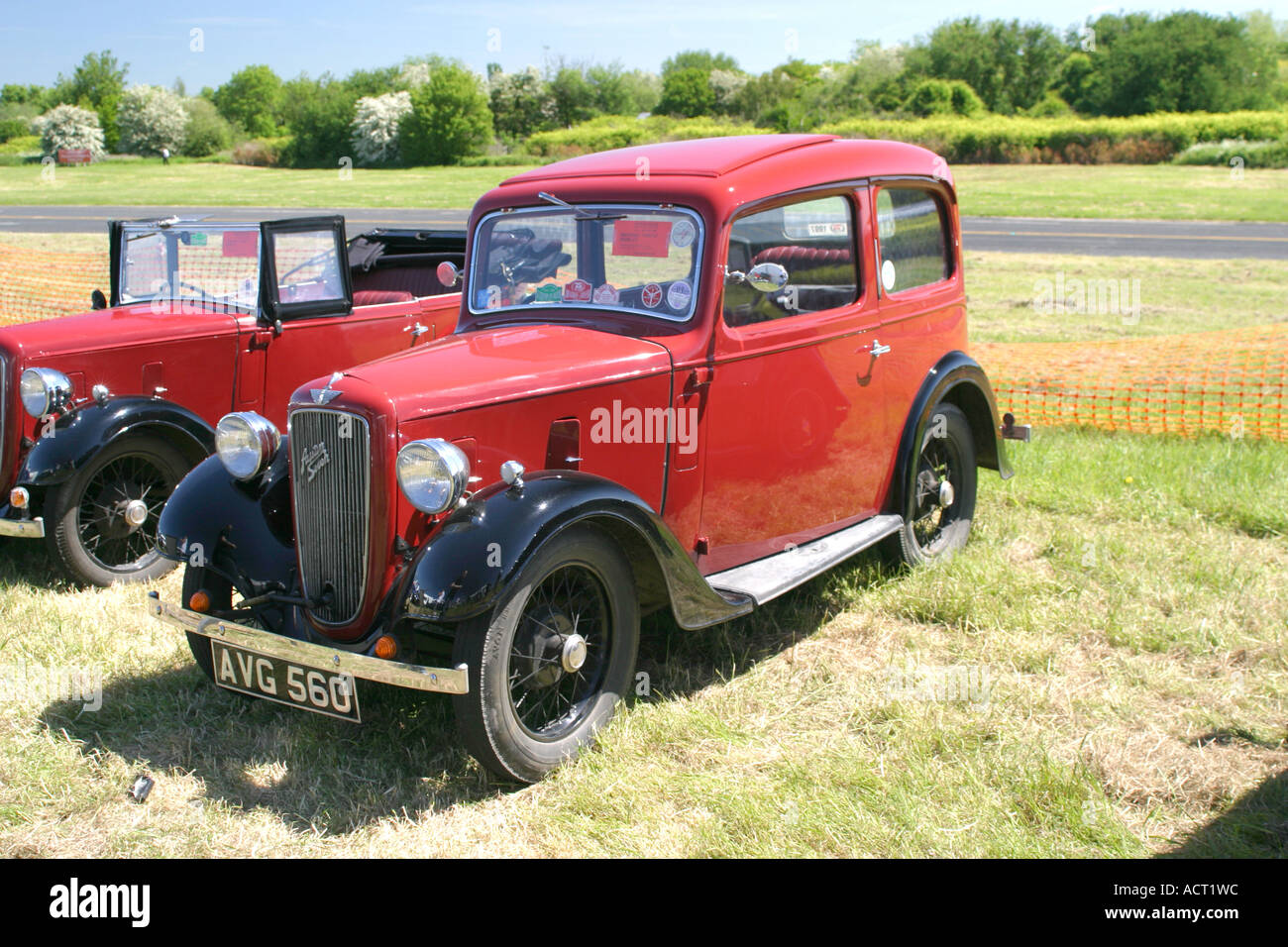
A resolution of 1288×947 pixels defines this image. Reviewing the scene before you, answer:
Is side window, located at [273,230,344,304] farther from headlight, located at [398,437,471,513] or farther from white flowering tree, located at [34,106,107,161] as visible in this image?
white flowering tree, located at [34,106,107,161]

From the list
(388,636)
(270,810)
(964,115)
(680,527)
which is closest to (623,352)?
(680,527)

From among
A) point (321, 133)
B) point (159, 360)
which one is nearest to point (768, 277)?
point (159, 360)

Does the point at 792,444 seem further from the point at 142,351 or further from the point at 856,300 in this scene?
the point at 142,351

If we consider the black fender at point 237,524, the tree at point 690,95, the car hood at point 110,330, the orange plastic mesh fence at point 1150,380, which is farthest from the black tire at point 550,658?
the tree at point 690,95

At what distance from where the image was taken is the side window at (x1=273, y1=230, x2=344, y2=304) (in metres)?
5.76

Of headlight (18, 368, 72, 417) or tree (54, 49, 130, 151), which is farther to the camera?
tree (54, 49, 130, 151)

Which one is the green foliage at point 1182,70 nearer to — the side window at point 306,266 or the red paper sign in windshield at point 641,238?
the side window at point 306,266

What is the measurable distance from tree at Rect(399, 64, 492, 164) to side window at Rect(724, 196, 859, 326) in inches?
1785

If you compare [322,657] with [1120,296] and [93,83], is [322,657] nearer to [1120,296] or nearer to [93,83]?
[1120,296]

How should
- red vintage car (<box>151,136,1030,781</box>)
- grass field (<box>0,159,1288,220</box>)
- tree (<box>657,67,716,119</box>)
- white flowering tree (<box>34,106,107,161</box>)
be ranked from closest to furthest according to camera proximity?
1. red vintage car (<box>151,136,1030,781</box>)
2. grass field (<box>0,159,1288,220</box>)
3. tree (<box>657,67,716,119</box>)
4. white flowering tree (<box>34,106,107,161</box>)

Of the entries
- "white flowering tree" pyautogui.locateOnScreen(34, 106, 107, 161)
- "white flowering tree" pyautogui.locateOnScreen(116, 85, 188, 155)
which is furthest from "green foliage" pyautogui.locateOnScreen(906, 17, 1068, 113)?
"white flowering tree" pyautogui.locateOnScreen(34, 106, 107, 161)

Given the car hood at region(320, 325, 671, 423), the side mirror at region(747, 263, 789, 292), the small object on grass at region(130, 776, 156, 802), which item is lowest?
the small object on grass at region(130, 776, 156, 802)

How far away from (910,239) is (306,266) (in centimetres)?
326

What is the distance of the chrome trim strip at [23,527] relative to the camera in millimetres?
4723
